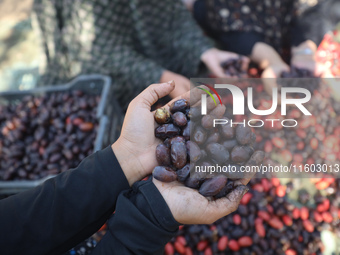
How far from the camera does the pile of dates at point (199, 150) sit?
1.03 meters

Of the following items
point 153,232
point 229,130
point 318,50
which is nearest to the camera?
point 153,232

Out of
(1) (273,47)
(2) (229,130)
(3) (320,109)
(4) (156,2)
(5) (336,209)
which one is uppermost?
(4) (156,2)

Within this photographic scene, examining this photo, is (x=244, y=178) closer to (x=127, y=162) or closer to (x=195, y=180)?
(x=195, y=180)

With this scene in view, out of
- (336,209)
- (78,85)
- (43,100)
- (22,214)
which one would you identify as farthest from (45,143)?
(336,209)

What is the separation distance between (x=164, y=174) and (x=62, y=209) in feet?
1.32

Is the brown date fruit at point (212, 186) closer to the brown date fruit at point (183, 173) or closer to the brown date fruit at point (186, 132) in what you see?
the brown date fruit at point (183, 173)

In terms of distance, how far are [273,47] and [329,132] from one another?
0.95m

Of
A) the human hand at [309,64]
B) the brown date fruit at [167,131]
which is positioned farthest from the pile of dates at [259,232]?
the human hand at [309,64]

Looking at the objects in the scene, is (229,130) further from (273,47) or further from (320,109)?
(273,47)

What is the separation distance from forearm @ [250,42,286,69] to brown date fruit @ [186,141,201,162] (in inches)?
54.8

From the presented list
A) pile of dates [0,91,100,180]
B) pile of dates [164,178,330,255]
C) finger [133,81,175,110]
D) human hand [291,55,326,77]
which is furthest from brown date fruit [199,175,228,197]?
human hand [291,55,326,77]

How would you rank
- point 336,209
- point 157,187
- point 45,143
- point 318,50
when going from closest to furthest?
point 157,187 < point 336,209 < point 45,143 < point 318,50

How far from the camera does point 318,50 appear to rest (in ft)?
7.56

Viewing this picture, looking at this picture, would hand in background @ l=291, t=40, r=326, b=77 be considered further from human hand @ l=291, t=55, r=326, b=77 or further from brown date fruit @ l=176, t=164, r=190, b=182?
brown date fruit @ l=176, t=164, r=190, b=182
